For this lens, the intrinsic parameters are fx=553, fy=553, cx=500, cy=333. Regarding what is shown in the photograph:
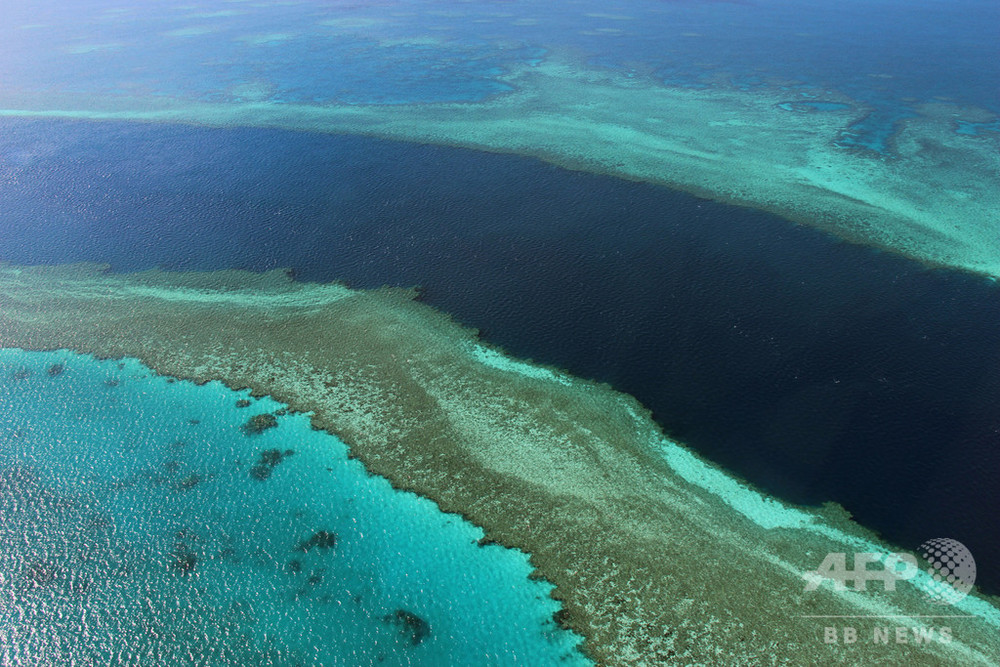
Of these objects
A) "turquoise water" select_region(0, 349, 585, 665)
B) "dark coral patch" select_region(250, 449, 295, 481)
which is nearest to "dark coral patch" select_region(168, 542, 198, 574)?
"turquoise water" select_region(0, 349, 585, 665)

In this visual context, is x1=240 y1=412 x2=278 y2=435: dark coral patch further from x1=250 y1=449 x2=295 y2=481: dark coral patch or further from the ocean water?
x1=250 y1=449 x2=295 y2=481: dark coral patch

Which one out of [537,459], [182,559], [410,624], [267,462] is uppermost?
[537,459]

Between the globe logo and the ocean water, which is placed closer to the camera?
the globe logo

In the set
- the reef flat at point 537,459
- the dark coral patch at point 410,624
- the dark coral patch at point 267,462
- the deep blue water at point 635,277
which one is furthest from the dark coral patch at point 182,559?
the deep blue water at point 635,277

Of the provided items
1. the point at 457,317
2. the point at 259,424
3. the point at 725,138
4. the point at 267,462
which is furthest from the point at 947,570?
the point at 725,138

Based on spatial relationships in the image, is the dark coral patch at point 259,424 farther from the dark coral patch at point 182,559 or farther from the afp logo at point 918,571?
the afp logo at point 918,571

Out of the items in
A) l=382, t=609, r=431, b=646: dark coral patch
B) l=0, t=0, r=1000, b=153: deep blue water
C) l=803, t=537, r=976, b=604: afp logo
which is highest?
l=0, t=0, r=1000, b=153: deep blue water

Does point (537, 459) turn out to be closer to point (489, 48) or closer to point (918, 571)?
point (918, 571)
